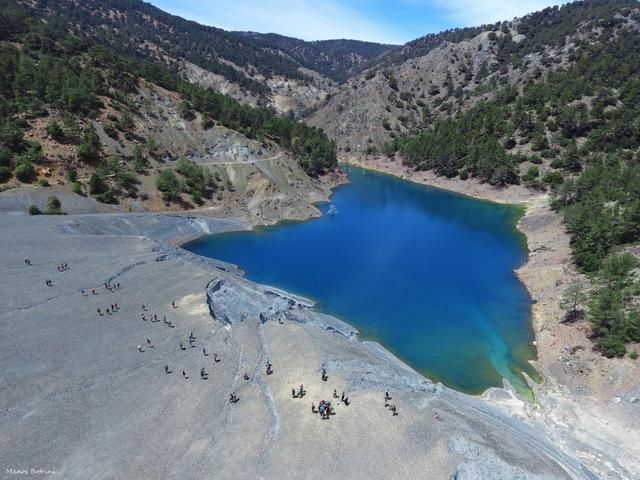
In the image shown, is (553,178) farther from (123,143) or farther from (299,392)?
(123,143)

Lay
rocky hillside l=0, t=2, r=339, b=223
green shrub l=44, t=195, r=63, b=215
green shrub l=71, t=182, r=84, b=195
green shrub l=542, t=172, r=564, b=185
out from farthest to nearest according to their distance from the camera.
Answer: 1. green shrub l=542, t=172, r=564, b=185
2. rocky hillside l=0, t=2, r=339, b=223
3. green shrub l=71, t=182, r=84, b=195
4. green shrub l=44, t=195, r=63, b=215

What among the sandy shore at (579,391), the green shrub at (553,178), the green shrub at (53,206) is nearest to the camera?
the sandy shore at (579,391)

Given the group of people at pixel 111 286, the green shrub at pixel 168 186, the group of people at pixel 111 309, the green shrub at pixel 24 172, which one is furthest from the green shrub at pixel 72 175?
the group of people at pixel 111 309

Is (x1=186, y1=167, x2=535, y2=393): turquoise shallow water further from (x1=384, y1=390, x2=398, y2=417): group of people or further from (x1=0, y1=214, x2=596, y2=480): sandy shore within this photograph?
(x1=384, y1=390, x2=398, y2=417): group of people

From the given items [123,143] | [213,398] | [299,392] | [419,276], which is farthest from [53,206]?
[419,276]

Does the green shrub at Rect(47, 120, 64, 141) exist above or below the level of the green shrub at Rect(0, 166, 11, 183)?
above

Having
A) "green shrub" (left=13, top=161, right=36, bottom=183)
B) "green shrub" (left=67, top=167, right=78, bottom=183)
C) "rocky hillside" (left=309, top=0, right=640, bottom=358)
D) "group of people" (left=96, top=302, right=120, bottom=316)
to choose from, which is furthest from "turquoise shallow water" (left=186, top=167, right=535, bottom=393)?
"green shrub" (left=13, top=161, right=36, bottom=183)

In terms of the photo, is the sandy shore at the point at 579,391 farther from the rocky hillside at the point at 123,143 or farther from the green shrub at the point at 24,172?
the green shrub at the point at 24,172
